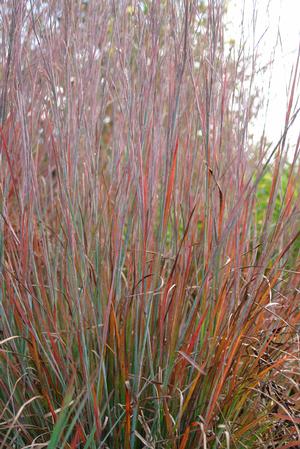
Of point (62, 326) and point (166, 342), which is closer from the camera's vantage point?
point (166, 342)

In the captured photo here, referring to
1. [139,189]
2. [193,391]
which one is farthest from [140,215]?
[193,391]

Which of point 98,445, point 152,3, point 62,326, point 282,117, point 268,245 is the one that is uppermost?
point 152,3

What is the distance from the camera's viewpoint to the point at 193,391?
174 cm

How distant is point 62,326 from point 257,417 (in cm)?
60

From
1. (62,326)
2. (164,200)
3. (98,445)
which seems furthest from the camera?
(62,326)

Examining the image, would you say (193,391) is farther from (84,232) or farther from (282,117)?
(282,117)

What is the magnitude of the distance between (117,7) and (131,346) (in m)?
0.90

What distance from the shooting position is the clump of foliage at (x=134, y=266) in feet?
5.45

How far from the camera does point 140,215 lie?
67.4 inches

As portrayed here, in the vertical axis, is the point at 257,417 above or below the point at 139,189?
below

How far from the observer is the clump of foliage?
166 cm

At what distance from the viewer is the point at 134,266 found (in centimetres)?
176

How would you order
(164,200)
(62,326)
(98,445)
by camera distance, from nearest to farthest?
(98,445) < (164,200) < (62,326)

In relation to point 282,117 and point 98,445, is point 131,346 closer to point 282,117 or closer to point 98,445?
point 98,445
